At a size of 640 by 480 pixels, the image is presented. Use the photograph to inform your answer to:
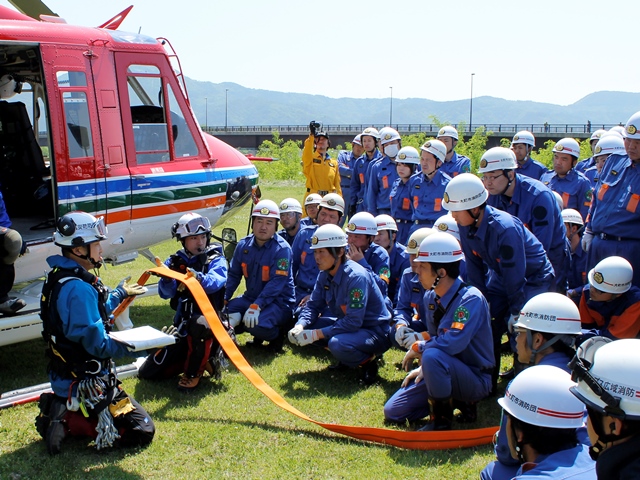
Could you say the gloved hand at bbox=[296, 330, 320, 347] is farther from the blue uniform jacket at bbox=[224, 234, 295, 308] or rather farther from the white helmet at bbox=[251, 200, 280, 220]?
the white helmet at bbox=[251, 200, 280, 220]

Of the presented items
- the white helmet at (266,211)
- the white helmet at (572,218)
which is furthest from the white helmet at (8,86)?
the white helmet at (572,218)

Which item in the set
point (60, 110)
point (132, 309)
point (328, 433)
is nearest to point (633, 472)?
point (328, 433)

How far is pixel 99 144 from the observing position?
654 centimetres

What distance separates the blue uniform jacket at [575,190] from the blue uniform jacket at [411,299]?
334 cm

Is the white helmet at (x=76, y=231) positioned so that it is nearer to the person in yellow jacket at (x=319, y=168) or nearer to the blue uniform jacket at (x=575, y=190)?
the blue uniform jacket at (x=575, y=190)

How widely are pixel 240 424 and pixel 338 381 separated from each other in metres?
1.26

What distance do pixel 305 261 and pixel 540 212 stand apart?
2913 mm

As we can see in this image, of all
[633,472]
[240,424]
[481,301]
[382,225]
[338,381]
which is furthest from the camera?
[382,225]

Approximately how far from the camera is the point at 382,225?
7363 millimetres

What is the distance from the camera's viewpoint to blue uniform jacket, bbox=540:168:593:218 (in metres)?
8.40

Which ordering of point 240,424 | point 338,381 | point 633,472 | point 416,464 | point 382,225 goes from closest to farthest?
1. point 633,472
2. point 416,464
3. point 240,424
4. point 338,381
5. point 382,225

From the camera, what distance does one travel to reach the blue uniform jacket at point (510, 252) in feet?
17.7

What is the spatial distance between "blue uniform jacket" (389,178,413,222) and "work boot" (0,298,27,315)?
4.97 m

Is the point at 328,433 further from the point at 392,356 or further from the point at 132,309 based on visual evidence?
the point at 132,309
